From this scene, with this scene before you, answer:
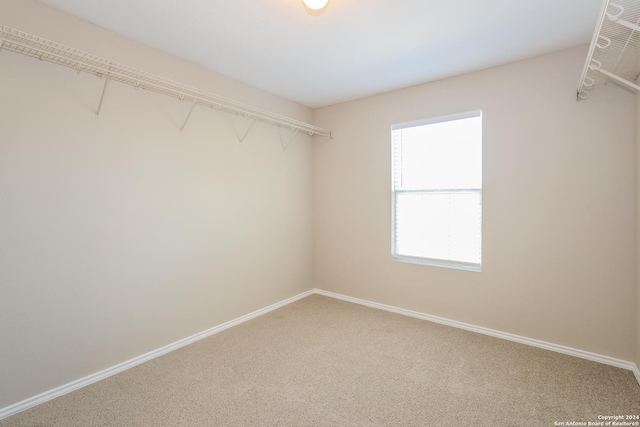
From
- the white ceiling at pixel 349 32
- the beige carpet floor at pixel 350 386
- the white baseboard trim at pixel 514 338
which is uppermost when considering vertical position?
the white ceiling at pixel 349 32

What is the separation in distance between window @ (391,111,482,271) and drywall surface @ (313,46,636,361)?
0.30 ft

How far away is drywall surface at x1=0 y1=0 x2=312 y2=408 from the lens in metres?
1.83

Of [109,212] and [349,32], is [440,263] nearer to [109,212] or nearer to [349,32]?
[349,32]

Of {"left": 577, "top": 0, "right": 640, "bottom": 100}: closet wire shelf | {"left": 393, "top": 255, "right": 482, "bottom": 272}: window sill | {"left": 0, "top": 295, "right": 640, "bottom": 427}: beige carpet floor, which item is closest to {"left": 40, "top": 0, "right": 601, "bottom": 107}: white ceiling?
{"left": 577, "top": 0, "right": 640, "bottom": 100}: closet wire shelf

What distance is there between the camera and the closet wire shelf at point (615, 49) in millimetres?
1528

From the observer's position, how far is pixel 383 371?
2221 millimetres

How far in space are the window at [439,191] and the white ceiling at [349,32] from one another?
56 cm

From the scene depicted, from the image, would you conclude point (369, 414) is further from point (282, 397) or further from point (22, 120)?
point (22, 120)

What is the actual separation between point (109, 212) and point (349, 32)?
216cm

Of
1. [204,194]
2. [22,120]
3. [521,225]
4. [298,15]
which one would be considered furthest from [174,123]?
[521,225]

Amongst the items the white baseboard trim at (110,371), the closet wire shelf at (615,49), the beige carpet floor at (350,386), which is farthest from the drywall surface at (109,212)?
the closet wire shelf at (615,49)

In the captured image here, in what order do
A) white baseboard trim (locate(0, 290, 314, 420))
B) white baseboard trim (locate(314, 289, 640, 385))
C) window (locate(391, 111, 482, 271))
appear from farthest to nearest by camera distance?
window (locate(391, 111, 482, 271)) → white baseboard trim (locate(314, 289, 640, 385)) → white baseboard trim (locate(0, 290, 314, 420))

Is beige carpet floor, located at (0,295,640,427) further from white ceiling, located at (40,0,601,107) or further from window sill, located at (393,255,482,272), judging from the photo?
white ceiling, located at (40,0,601,107)

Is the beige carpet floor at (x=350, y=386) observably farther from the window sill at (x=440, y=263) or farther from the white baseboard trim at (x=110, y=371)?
the window sill at (x=440, y=263)
